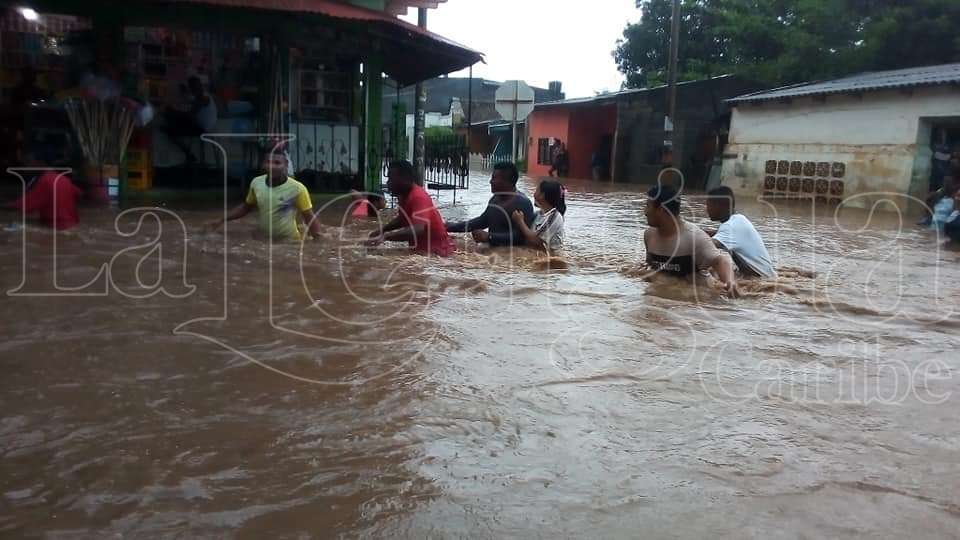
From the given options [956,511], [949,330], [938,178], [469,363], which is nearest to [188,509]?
[469,363]

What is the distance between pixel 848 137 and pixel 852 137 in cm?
12

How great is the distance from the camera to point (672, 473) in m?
3.14

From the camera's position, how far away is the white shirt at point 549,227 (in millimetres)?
8094

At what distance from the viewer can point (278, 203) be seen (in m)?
7.74

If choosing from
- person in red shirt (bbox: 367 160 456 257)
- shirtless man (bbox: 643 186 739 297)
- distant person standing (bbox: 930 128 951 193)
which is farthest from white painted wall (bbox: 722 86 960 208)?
person in red shirt (bbox: 367 160 456 257)

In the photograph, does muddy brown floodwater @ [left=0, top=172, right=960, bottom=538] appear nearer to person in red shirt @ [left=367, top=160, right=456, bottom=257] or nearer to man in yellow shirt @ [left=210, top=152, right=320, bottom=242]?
person in red shirt @ [left=367, top=160, right=456, bottom=257]

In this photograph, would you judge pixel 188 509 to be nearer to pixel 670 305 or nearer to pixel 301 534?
pixel 301 534

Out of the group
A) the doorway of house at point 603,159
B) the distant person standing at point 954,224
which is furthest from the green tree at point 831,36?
the distant person standing at point 954,224

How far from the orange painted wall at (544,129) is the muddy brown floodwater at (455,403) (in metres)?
25.3

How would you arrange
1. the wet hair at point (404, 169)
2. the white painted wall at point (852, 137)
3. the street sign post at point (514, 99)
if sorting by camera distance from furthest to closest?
1. the street sign post at point (514, 99)
2. the white painted wall at point (852, 137)
3. the wet hair at point (404, 169)

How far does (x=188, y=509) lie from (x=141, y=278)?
13.2 feet

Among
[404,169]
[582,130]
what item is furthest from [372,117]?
[582,130]

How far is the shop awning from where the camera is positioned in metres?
10.0

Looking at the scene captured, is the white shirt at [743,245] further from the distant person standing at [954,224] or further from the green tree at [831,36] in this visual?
the green tree at [831,36]
